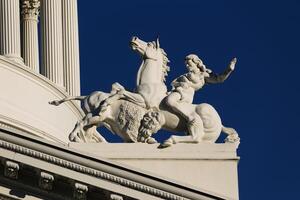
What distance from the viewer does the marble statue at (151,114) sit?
247 feet

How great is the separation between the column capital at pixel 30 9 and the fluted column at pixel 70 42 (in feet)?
3.39

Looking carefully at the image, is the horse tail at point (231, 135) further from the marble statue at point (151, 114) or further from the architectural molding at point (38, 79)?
the architectural molding at point (38, 79)

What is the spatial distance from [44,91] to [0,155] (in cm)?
2723

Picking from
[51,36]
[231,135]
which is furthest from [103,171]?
[51,36]

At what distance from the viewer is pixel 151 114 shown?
75688 millimetres

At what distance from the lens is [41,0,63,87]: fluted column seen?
10456cm

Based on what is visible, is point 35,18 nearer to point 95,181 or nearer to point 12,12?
point 12,12

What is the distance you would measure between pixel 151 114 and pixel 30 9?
32018 mm

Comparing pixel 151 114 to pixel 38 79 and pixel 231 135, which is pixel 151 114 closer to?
pixel 231 135

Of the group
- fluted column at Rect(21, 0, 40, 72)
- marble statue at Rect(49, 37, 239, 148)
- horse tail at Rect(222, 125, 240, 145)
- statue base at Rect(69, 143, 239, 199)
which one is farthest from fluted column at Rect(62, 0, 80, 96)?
statue base at Rect(69, 143, 239, 199)

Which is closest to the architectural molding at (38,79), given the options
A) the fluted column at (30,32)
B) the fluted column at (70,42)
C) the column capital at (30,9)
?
the fluted column at (70,42)

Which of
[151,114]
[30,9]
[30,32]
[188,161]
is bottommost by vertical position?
[188,161]

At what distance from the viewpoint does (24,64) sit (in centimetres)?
10281

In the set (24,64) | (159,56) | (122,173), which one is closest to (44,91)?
(24,64)
